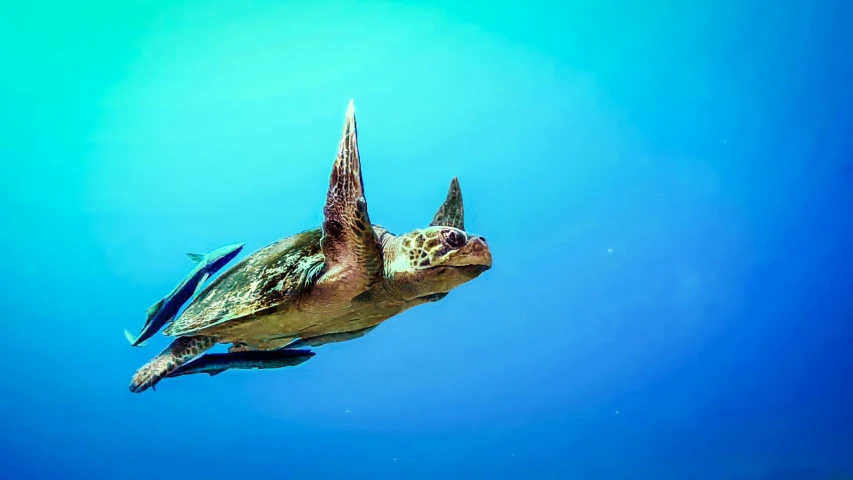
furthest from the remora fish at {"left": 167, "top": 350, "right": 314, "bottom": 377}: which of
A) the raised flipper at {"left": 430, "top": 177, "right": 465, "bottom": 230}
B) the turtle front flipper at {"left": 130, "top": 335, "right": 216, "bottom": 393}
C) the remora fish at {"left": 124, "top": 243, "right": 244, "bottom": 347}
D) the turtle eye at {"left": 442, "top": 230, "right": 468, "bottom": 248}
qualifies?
the turtle eye at {"left": 442, "top": 230, "right": 468, "bottom": 248}

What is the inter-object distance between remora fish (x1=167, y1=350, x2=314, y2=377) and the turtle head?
4.34 feet

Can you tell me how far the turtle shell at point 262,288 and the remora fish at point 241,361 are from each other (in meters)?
0.42

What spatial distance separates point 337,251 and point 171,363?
5.69ft

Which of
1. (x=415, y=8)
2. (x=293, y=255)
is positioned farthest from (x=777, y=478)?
(x=293, y=255)

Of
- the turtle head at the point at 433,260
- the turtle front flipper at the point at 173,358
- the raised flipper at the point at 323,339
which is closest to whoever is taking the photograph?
the turtle head at the point at 433,260

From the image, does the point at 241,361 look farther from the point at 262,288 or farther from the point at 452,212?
the point at 452,212

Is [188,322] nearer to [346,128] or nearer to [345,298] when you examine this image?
[345,298]

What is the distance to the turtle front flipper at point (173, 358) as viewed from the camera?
3510 millimetres

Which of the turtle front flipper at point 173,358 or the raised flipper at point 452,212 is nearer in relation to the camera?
the turtle front flipper at point 173,358

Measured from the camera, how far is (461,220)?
12.4ft

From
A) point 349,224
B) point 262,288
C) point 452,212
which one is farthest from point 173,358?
point 452,212

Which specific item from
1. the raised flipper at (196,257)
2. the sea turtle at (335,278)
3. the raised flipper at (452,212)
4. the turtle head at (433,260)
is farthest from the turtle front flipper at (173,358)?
the raised flipper at (452,212)

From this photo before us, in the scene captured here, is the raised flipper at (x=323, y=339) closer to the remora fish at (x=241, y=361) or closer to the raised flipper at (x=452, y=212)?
the remora fish at (x=241, y=361)

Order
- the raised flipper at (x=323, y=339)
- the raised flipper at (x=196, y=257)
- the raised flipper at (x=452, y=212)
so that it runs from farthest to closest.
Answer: the raised flipper at (x=323, y=339) < the raised flipper at (x=196, y=257) < the raised flipper at (x=452, y=212)
